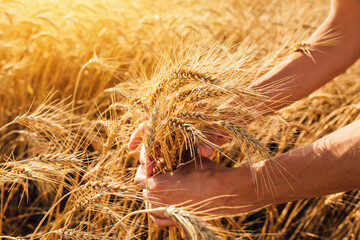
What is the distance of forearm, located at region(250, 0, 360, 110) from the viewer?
1.28 metres

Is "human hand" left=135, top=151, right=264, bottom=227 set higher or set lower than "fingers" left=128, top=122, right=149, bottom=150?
lower

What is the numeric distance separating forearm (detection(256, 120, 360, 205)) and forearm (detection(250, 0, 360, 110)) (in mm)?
310

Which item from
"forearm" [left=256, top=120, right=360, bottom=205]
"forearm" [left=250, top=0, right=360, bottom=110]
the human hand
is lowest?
the human hand

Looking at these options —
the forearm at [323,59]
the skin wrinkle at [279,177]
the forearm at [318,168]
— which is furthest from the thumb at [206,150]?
the forearm at [323,59]

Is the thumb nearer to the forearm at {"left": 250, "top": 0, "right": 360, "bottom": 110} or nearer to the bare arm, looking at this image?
the bare arm

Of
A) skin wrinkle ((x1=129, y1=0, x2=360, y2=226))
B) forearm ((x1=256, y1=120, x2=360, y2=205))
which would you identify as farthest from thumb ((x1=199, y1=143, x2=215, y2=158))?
forearm ((x1=256, y1=120, x2=360, y2=205))

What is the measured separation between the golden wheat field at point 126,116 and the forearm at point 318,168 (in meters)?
0.07

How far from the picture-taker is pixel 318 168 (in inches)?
37.8

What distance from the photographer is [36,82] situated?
2.03 meters

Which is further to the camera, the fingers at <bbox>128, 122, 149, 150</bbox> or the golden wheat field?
the fingers at <bbox>128, 122, 149, 150</bbox>

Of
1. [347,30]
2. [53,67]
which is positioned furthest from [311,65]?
[53,67]

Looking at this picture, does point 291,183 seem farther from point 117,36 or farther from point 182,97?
point 117,36

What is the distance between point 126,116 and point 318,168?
55 cm

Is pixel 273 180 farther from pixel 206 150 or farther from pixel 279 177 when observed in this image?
pixel 206 150
